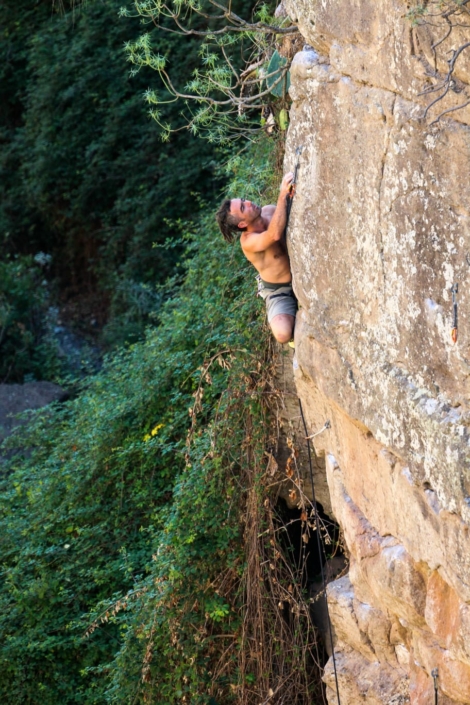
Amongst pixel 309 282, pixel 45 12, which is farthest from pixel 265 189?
pixel 45 12

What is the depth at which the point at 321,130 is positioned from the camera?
3.61m

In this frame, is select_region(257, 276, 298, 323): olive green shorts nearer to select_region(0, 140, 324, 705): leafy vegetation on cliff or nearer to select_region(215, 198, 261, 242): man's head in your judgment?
select_region(215, 198, 261, 242): man's head

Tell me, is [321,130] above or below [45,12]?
below

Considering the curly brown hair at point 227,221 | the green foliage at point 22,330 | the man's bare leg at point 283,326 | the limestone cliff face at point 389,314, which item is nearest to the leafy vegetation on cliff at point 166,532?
the curly brown hair at point 227,221

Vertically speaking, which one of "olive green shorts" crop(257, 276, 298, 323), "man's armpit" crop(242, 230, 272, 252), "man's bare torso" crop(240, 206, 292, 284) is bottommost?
"olive green shorts" crop(257, 276, 298, 323)

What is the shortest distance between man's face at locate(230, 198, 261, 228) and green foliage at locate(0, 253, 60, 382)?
7.66 meters

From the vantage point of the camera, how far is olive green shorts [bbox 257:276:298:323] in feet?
14.5

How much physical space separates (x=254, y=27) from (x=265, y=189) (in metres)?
1.83

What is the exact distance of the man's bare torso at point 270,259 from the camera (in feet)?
14.1

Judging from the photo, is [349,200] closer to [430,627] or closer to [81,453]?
[430,627]

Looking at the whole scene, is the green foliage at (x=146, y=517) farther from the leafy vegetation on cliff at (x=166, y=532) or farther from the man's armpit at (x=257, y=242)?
the man's armpit at (x=257, y=242)

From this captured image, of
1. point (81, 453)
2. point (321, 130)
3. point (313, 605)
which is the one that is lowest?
point (313, 605)

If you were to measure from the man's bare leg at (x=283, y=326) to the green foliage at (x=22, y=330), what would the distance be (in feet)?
25.4

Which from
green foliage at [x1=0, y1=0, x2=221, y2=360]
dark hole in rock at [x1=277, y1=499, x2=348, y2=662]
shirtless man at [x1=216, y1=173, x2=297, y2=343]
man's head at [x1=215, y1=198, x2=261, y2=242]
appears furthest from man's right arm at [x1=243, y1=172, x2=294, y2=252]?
green foliage at [x1=0, y1=0, x2=221, y2=360]
